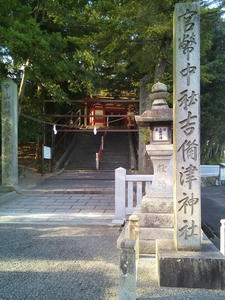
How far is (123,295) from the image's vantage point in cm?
225

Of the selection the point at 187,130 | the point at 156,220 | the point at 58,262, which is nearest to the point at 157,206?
the point at 156,220

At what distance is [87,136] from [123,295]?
1942cm

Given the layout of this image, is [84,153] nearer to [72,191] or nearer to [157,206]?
[72,191]

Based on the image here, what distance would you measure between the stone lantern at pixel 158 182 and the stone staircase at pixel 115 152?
1005 centimetres

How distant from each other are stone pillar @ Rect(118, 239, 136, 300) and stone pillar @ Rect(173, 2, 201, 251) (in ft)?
3.38

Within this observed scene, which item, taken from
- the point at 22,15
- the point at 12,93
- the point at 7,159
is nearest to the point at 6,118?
the point at 12,93

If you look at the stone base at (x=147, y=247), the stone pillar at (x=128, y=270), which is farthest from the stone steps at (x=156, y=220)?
the stone pillar at (x=128, y=270)

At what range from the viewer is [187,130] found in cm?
304

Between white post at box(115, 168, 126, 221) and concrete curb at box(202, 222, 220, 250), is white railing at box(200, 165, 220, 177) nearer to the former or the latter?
concrete curb at box(202, 222, 220, 250)


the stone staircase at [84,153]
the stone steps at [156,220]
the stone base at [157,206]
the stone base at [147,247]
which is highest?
the stone staircase at [84,153]

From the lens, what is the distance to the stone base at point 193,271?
2.76 m

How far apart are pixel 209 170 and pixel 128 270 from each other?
12.4 m

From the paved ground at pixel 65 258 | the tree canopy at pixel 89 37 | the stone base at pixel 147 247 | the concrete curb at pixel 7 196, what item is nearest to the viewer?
the paved ground at pixel 65 258

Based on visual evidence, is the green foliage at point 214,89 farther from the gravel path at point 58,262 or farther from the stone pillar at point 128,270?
the stone pillar at point 128,270
